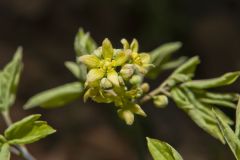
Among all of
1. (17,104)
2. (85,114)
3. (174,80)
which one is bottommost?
(174,80)

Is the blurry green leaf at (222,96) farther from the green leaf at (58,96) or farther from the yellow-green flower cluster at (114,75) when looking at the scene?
the green leaf at (58,96)

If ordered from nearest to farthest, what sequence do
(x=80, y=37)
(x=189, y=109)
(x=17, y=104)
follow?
1. (x=189, y=109)
2. (x=80, y=37)
3. (x=17, y=104)

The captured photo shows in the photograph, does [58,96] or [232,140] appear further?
[58,96]

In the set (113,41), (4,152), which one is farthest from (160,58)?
(113,41)

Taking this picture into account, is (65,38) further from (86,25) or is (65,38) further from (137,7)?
(137,7)

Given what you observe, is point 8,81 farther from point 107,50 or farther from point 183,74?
point 183,74

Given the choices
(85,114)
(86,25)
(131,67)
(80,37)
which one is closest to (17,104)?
(85,114)

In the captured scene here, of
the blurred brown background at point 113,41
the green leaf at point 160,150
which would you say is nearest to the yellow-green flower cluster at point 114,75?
the green leaf at point 160,150
